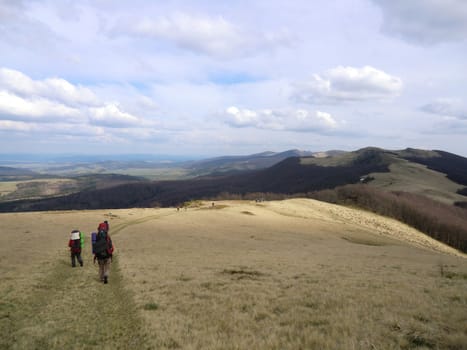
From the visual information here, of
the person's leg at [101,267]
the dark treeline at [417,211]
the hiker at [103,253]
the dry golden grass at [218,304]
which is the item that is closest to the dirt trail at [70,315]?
the dry golden grass at [218,304]

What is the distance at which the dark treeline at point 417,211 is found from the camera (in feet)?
326

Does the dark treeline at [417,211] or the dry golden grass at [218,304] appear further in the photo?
the dark treeline at [417,211]

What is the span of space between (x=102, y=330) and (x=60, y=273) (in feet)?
38.0

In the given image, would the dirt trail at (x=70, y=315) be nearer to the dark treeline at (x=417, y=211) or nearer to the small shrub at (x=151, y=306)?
the small shrub at (x=151, y=306)

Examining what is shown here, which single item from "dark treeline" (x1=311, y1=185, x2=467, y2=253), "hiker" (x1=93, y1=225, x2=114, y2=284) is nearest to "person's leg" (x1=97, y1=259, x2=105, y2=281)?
"hiker" (x1=93, y1=225, x2=114, y2=284)

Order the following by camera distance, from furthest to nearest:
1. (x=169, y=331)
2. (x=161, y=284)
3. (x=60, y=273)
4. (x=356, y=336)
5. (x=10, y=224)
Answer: (x=10, y=224) < (x=60, y=273) < (x=161, y=284) < (x=169, y=331) < (x=356, y=336)

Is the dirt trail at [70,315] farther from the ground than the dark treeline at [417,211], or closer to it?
farther from the ground

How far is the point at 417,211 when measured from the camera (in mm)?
114688

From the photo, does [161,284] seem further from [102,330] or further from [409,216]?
[409,216]

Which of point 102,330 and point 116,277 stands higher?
point 102,330

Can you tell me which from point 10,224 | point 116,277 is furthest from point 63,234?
point 116,277

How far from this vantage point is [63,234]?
3869 cm

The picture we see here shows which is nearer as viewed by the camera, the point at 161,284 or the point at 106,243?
the point at 161,284

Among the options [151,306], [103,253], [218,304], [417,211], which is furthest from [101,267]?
[417,211]
